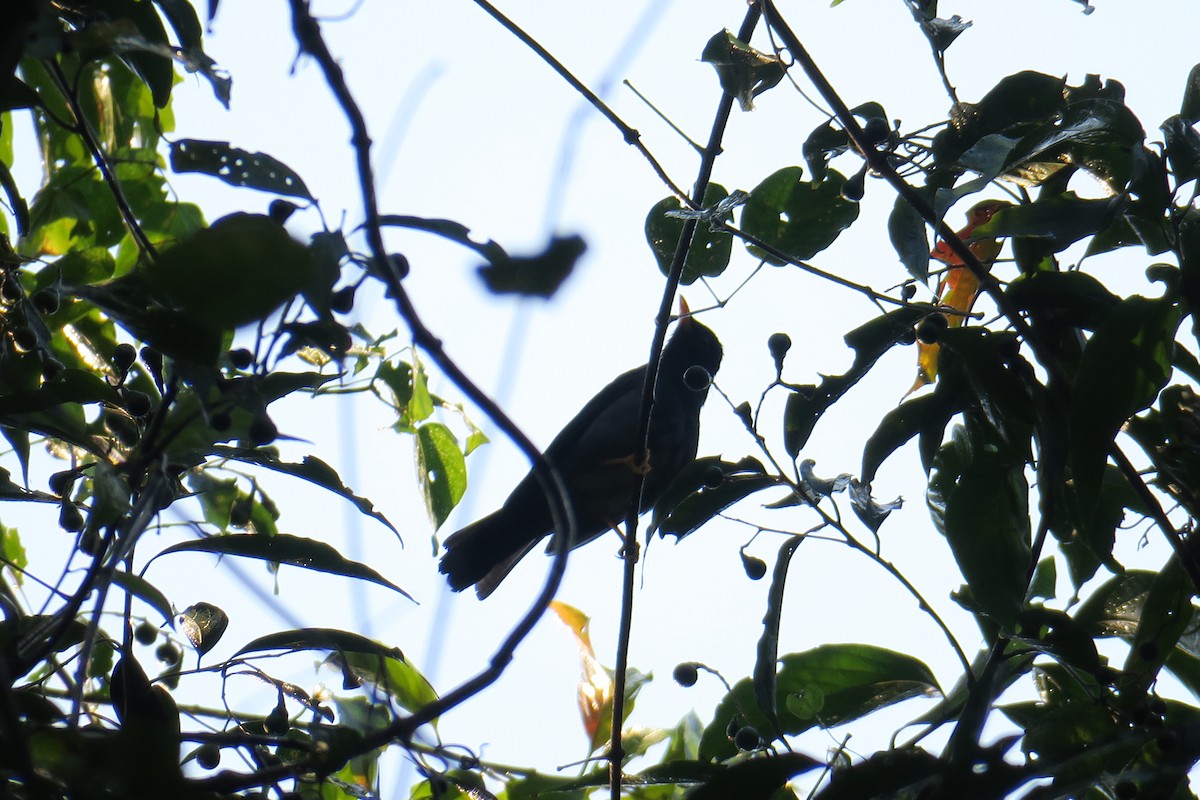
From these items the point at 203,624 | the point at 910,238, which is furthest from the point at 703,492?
the point at 203,624

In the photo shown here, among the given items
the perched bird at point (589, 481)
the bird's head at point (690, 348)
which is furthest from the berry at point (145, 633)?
the bird's head at point (690, 348)

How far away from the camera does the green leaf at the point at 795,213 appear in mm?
2502

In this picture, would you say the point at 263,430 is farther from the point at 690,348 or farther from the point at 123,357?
the point at 690,348

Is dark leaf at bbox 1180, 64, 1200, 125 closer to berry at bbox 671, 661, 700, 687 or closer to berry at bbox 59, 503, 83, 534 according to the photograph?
berry at bbox 671, 661, 700, 687

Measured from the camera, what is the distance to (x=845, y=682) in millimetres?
2396

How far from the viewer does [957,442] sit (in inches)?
92.2

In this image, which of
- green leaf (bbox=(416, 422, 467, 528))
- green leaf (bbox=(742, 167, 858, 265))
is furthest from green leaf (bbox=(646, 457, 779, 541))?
green leaf (bbox=(416, 422, 467, 528))

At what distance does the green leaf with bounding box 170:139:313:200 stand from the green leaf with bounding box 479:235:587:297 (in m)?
0.78

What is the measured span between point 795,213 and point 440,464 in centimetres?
115

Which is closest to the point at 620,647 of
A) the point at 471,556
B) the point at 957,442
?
the point at 957,442

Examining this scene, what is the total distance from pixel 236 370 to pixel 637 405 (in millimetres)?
3412

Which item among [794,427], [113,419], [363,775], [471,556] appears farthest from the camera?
Result: [471,556]

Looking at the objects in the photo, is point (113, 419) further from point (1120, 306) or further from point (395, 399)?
point (1120, 306)

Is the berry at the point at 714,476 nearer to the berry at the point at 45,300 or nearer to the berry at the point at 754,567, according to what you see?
the berry at the point at 754,567
